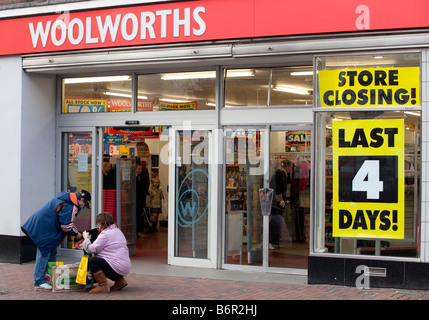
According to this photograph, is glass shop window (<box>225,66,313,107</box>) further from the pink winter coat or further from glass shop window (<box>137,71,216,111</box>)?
the pink winter coat

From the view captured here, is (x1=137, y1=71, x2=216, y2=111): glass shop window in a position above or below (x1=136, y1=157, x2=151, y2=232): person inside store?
above

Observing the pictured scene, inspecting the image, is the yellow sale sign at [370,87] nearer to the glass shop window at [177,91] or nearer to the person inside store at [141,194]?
the glass shop window at [177,91]

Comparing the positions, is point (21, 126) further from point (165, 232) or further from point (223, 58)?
point (165, 232)

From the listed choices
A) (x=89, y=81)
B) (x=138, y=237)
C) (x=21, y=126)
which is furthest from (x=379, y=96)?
(x=138, y=237)

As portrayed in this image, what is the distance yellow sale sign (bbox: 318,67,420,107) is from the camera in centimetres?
839

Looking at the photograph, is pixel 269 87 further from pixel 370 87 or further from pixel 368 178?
pixel 368 178

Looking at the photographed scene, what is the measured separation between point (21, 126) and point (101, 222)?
340 centimetres

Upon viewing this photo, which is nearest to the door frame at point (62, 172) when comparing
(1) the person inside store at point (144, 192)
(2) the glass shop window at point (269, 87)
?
(2) the glass shop window at point (269, 87)

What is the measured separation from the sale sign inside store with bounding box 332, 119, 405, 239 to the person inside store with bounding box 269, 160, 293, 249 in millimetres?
1145

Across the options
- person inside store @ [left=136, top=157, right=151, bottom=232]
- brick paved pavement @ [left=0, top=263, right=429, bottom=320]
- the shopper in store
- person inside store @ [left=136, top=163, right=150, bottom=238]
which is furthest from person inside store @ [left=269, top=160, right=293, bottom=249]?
the shopper in store

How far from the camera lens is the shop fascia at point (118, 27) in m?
9.47

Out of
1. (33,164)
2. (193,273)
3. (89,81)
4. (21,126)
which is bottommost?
(193,273)

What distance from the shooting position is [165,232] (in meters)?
15.3

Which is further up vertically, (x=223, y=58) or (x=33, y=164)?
(x=223, y=58)
